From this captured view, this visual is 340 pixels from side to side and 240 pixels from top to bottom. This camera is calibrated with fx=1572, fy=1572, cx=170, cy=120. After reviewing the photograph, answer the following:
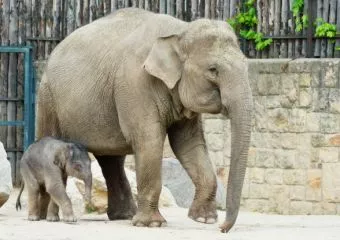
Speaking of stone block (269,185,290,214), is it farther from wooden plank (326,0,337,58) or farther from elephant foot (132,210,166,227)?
elephant foot (132,210,166,227)

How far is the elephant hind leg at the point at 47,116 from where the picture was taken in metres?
15.5

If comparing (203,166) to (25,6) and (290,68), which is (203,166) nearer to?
(290,68)

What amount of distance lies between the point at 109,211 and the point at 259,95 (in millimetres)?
4891

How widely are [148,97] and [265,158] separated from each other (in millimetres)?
5871

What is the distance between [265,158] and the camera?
20.0m

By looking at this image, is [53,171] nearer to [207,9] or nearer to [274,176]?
[274,176]

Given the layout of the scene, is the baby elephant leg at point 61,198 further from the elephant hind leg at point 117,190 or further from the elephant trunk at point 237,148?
the elephant trunk at point 237,148

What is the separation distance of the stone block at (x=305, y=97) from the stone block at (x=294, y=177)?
0.84 metres

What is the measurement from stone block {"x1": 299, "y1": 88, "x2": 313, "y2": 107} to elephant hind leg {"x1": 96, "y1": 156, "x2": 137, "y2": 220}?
4501 millimetres

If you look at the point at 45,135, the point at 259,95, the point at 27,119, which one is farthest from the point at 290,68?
the point at 45,135

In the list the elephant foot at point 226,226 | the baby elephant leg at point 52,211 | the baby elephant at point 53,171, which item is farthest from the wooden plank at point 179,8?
the elephant foot at point 226,226

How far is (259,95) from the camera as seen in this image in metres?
20.1

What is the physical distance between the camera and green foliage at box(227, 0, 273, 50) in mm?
20453

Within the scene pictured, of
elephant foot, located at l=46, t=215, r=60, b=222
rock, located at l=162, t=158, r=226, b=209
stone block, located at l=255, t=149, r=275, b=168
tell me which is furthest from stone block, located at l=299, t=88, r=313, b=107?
elephant foot, located at l=46, t=215, r=60, b=222
